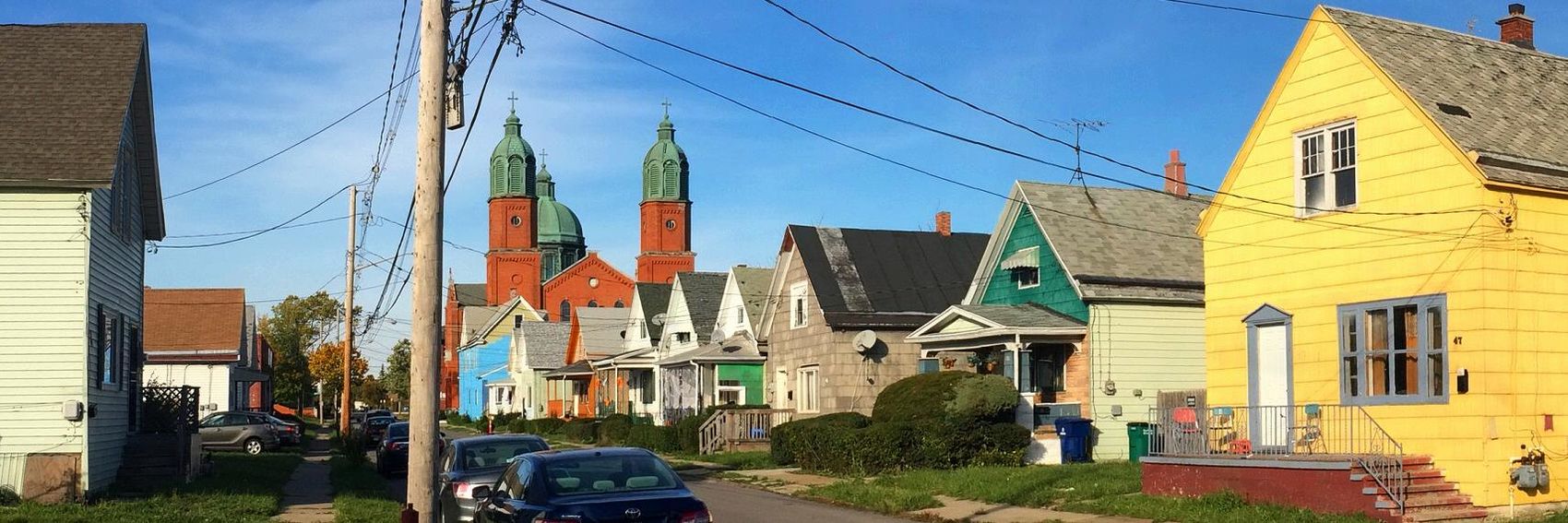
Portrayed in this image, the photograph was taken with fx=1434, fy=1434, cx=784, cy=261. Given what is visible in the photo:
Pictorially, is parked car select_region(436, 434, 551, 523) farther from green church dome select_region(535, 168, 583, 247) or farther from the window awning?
green church dome select_region(535, 168, 583, 247)

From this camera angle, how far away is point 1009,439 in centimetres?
2911

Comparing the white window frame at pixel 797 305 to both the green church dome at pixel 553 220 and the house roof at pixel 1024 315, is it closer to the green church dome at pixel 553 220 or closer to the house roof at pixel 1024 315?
the house roof at pixel 1024 315

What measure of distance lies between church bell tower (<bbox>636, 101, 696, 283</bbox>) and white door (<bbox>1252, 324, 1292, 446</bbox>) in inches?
3899

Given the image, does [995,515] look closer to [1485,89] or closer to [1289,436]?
[1289,436]

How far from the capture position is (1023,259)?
111 feet

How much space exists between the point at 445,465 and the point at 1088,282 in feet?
53.4

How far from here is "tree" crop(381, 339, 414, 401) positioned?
388ft

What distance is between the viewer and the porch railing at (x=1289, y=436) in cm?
1841

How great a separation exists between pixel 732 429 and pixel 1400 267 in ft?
77.5

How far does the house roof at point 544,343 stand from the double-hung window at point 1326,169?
57780 millimetres

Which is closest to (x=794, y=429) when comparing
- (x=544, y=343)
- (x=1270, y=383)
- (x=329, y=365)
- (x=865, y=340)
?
(x=865, y=340)

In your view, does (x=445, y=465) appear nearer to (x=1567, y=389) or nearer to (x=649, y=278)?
(x=1567, y=389)

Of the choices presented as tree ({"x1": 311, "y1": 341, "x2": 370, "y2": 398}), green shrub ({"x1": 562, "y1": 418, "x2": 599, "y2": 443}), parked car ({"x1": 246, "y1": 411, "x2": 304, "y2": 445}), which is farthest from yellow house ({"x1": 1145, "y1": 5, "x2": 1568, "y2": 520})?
tree ({"x1": 311, "y1": 341, "x2": 370, "y2": 398})

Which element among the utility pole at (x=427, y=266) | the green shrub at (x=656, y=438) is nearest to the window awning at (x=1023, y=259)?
the green shrub at (x=656, y=438)
